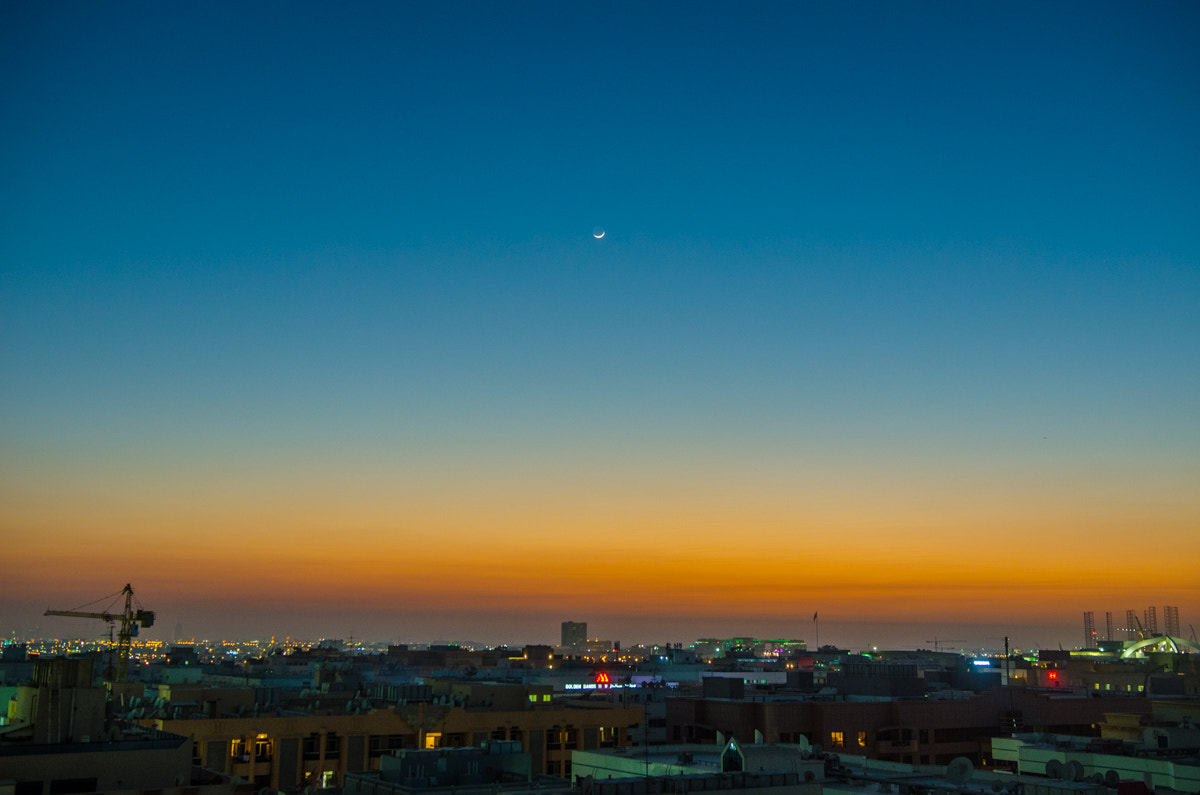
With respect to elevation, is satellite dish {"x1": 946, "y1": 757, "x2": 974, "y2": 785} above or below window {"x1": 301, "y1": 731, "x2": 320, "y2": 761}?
above

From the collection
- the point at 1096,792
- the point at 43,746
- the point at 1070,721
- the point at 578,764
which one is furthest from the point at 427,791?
the point at 1070,721

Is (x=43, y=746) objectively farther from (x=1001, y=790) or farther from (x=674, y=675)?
(x=674, y=675)

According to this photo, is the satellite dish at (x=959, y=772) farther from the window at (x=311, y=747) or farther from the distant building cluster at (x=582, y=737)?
the window at (x=311, y=747)

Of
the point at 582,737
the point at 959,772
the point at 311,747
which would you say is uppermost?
the point at 959,772

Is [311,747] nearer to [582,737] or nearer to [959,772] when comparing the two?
[582,737]

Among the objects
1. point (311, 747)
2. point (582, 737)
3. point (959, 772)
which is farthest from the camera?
point (582, 737)

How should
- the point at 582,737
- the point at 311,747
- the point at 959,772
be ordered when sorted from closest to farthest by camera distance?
the point at 959,772, the point at 311,747, the point at 582,737

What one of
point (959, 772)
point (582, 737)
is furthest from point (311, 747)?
point (959, 772)

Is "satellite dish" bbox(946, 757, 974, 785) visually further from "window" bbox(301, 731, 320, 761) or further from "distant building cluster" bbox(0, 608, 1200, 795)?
"window" bbox(301, 731, 320, 761)

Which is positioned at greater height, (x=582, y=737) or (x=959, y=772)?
(x=959, y=772)

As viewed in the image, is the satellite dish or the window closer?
the satellite dish

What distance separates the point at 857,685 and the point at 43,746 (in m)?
103

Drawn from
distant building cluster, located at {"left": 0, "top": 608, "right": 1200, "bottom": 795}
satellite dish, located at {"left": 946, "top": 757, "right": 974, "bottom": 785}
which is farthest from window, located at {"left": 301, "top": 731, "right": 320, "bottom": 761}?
satellite dish, located at {"left": 946, "top": 757, "right": 974, "bottom": 785}

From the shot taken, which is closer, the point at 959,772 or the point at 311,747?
the point at 959,772
